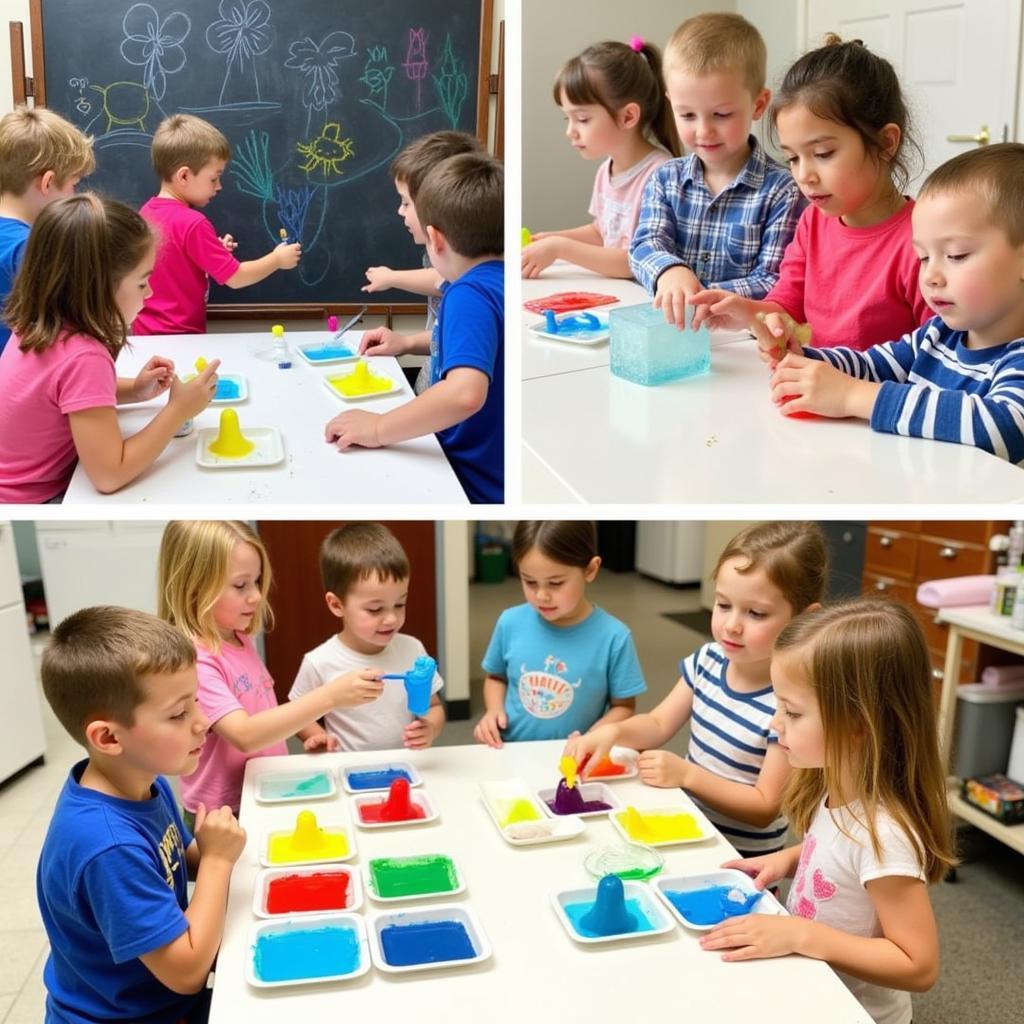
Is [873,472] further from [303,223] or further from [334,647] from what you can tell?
[303,223]

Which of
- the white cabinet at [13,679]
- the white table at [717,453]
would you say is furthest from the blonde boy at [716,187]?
the white cabinet at [13,679]

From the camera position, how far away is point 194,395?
1.21 m

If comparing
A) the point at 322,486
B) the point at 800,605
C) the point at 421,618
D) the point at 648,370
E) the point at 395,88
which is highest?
the point at 395,88

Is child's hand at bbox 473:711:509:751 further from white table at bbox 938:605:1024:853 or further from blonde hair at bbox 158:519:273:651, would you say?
white table at bbox 938:605:1024:853

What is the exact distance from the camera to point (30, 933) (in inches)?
75.8

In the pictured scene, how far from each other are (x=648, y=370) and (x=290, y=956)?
0.71 m

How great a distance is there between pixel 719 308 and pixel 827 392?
23 centimetres

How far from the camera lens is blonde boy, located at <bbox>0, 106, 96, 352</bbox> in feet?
4.09

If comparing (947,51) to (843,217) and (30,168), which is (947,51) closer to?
(843,217)

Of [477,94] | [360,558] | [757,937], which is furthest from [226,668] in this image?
[477,94]

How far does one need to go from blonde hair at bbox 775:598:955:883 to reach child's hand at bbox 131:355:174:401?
0.93 metres

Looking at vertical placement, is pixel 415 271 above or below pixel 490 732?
above

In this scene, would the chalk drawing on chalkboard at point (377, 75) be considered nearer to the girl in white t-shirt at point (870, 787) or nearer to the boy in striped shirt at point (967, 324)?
the boy in striped shirt at point (967, 324)

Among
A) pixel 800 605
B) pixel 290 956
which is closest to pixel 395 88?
pixel 800 605
